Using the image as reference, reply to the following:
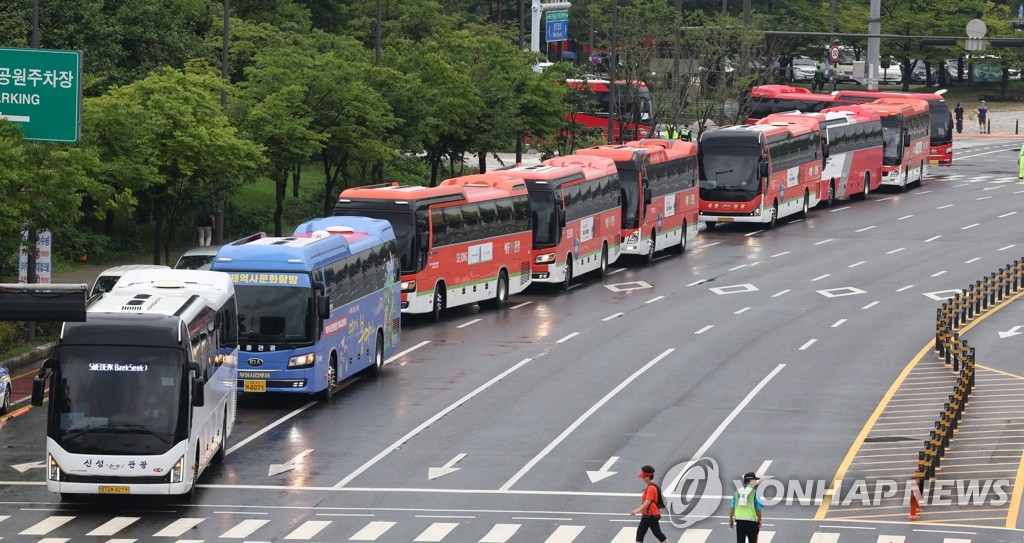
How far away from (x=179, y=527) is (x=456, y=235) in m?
21.7

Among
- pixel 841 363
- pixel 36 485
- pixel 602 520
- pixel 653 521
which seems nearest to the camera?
pixel 653 521

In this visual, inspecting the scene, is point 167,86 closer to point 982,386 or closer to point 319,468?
point 319,468

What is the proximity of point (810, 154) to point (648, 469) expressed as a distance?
48689 mm

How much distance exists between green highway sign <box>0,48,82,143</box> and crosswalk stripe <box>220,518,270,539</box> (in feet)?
47.5

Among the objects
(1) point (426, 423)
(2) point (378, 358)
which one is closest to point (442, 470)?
(1) point (426, 423)

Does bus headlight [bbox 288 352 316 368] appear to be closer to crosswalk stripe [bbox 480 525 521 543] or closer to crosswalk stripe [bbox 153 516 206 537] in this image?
crosswalk stripe [bbox 153 516 206 537]

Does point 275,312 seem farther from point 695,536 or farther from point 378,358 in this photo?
point 695,536

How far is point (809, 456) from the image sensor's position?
31.2 metres

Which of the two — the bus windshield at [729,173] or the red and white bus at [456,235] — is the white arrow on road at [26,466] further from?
the bus windshield at [729,173]

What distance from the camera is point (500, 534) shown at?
25766mm

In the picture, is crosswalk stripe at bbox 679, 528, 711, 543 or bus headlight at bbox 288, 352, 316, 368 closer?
crosswalk stripe at bbox 679, 528, 711, 543

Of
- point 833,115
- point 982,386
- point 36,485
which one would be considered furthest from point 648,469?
point 833,115

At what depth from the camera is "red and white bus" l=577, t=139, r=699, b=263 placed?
5791 cm

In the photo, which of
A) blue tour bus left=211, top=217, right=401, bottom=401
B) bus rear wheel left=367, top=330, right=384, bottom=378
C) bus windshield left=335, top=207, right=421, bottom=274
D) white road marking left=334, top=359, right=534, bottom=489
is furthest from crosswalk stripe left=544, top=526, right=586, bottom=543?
bus windshield left=335, top=207, right=421, bottom=274
